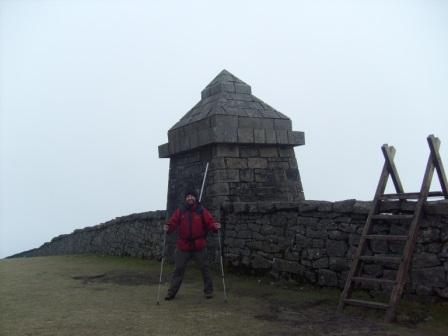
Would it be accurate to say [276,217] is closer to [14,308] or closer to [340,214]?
[340,214]

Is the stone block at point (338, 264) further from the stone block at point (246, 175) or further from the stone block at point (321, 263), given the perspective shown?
the stone block at point (246, 175)

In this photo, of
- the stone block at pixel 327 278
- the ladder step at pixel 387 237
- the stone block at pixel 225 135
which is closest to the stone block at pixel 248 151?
the stone block at pixel 225 135

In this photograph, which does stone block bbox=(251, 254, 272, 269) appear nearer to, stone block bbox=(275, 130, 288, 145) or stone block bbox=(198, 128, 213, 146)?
stone block bbox=(198, 128, 213, 146)

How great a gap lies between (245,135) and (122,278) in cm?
360

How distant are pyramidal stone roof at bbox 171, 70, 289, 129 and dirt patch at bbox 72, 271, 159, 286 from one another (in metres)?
3.20

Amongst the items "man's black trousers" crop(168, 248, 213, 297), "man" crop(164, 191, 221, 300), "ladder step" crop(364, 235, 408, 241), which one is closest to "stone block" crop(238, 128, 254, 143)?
"man" crop(164, 191, 221, 300)

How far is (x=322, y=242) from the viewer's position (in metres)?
7.07

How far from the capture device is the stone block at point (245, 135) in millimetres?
9156

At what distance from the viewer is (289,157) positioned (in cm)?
989

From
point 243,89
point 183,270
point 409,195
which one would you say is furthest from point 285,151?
point 409,195

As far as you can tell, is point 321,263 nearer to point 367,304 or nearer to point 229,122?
point 367,304

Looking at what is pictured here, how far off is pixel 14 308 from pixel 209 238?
387 centimetres

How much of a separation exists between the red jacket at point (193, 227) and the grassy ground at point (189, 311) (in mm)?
782

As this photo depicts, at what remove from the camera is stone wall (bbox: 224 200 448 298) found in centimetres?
564
